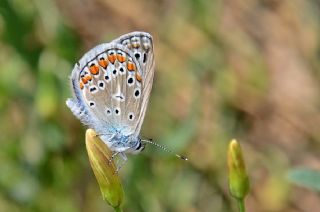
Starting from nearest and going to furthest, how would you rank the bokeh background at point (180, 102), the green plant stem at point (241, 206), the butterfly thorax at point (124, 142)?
the green plant stem at point (241, 206)
the butterfly thorax at point (124, 142)
the bokeh background at point (180, 102)

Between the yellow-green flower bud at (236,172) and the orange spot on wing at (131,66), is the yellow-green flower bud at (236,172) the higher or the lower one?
the higher one

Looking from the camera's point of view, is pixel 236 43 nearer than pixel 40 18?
No

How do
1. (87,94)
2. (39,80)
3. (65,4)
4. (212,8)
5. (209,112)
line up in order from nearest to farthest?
(87,94) → (39,80) → (212,8) → (209,112) → (65,4)

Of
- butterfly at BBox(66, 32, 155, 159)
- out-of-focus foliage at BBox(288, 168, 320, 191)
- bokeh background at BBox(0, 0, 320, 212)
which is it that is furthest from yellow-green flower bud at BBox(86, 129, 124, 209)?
bokeh background at BBox(0, 0, 320, 212)

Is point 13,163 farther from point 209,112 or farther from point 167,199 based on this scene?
point 209,112

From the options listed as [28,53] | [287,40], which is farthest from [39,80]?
[287,40]

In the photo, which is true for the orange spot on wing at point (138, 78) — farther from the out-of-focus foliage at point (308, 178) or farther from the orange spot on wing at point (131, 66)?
the out-of-focus foliage at point (308, 178)

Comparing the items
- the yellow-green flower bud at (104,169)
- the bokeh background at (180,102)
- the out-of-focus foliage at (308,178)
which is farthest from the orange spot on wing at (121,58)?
the bokeh background at (180,102)
